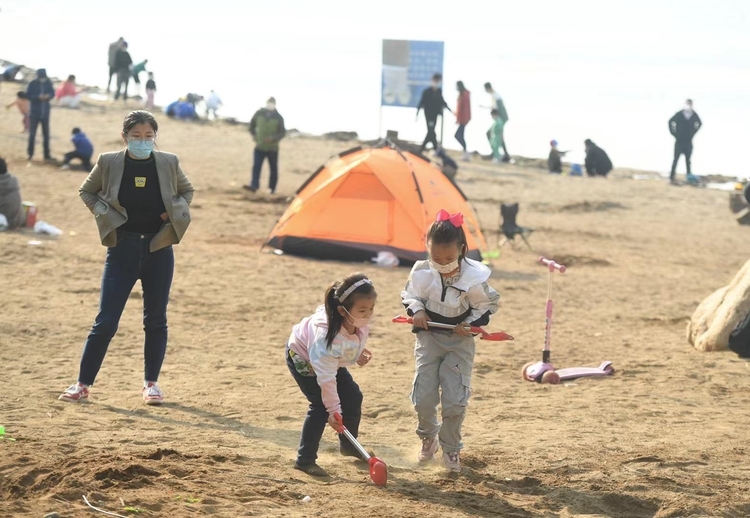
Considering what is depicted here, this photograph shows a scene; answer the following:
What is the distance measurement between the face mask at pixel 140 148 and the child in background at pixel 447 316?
7.01ft

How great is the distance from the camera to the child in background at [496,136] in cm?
2809

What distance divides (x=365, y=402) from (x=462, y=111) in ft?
67.4

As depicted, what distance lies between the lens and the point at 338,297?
19.6ft

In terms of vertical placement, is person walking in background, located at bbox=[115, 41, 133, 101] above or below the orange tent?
above

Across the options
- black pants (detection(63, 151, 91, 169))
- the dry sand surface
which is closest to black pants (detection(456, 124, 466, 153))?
the dry sand surface

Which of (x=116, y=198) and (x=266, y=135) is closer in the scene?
(x=116, y=198)

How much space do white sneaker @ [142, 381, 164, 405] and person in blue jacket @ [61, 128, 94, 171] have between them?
47.3 feet

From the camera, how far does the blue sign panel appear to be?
94.2 ft

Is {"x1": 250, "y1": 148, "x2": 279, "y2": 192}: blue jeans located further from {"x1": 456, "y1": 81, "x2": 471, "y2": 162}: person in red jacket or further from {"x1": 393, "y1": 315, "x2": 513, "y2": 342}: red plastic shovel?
{"x1": 393, "y1": 315, "x2": 513, "y2": 342}: red plastic shovel

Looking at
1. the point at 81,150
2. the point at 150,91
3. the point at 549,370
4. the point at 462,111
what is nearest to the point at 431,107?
A: the point at 462,111

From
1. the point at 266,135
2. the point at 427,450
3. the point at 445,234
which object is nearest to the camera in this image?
the point at 445,234

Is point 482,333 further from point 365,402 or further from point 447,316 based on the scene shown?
point 365,402

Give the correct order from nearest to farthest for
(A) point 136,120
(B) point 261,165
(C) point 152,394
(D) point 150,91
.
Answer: (A) point 136,120 < (C) point 152,394 < (B) point 261,165 < (D) point 150,91

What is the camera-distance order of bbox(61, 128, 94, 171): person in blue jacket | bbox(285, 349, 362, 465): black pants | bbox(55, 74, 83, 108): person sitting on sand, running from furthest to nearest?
bbox(55, 74, 83, 108): person sitting on sand
bbox(61, 128, 94, 171): person in blue jacket
bbox(285, 349, 362, 465): black pants
